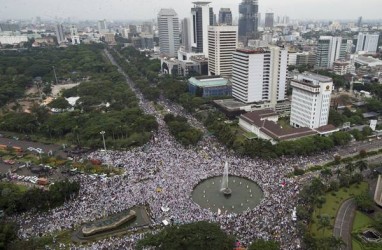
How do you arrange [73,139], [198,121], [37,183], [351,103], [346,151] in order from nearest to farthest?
[37,183], [346,151], [73,139], [198,121], [351,103]

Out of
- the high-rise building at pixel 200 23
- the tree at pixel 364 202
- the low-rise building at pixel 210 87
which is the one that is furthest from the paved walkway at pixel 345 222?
the high-rise building at pixel 200 23

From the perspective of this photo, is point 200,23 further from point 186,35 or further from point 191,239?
point 191,239

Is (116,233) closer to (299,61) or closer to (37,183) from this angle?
(37,183)

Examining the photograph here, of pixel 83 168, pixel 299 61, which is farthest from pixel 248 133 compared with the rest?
pixel 299 61

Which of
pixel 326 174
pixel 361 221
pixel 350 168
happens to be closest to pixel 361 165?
pixel 350 168

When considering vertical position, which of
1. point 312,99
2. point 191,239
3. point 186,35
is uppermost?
point 186,35
